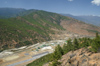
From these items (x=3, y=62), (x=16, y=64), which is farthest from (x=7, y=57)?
(x=16, y=64)

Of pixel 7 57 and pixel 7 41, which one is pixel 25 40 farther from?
pixel 7 57

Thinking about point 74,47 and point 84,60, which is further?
point 74,47

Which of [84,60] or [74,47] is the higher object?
[84,60]

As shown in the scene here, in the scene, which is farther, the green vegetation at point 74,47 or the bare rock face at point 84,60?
the green vegetation at point 74,47

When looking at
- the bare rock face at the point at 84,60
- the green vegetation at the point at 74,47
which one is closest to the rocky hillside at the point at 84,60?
the bare rock face at the point at 84,60

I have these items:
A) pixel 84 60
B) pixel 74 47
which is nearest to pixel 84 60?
pixel 84 60

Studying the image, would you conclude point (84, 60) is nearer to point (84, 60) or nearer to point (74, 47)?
point (84, 60)

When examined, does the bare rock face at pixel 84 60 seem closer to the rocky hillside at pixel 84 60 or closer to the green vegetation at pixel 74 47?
the rocky hillside at pixel 84 60

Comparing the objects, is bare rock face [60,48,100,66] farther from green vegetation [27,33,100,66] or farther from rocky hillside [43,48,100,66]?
green vegetation [27,33,100,66]

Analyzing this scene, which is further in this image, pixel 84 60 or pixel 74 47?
pixel 74 47

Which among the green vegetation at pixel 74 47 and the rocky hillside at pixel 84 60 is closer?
the rocky hillside at pixel 84 60

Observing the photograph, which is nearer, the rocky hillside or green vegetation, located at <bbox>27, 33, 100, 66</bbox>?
the rocky hillside

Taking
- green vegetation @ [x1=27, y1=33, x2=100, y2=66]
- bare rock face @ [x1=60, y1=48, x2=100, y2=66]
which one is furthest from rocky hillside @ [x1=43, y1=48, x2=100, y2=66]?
green vegetation @ [x1=27, y1=33, x2=100, y2=66]
